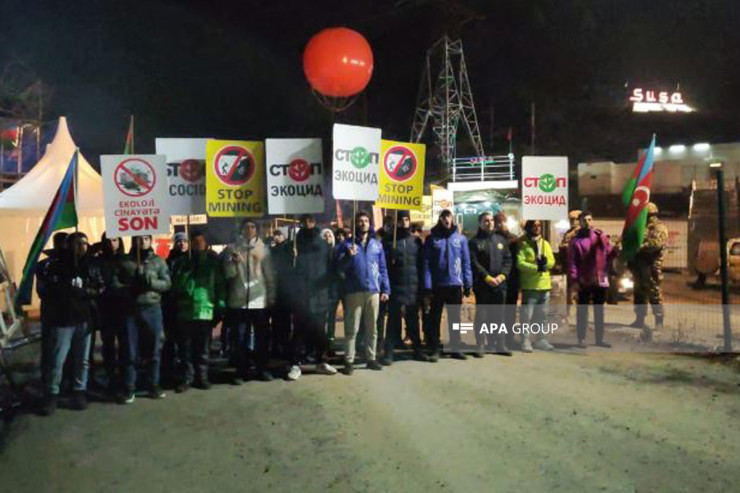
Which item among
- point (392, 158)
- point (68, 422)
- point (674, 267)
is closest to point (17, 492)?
point (68, 422)

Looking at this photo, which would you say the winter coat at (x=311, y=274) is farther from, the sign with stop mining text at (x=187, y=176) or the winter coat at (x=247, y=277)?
the sign with stop mining text at (x=187, y=176)

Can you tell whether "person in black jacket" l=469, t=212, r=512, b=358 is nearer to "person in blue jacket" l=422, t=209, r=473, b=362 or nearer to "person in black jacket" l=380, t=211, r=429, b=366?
"person in blue jacket" l=422, t=209, r=473, b=362

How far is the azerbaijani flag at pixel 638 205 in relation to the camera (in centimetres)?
910

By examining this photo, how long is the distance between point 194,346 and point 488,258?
432 centimetres

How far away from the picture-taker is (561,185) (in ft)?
30.0

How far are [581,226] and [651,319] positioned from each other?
2.82 meters

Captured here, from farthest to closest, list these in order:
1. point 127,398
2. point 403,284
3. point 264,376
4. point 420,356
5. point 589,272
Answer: point 589,272 < point 420,356 < point 403,284 < point 264,376 < point 127,398

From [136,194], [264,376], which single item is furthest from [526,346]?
[136,194]

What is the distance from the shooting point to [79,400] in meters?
6.39

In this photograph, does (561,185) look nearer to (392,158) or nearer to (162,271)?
(392,158)

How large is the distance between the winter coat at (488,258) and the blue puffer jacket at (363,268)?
1.57m

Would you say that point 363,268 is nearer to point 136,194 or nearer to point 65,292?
point 136,194

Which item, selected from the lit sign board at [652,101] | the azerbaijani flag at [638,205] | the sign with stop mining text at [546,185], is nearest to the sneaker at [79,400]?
the sign with stop mining text at [546,185]

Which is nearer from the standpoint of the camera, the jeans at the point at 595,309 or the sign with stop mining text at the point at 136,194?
the sign with stop mining text at the point at 136,194
